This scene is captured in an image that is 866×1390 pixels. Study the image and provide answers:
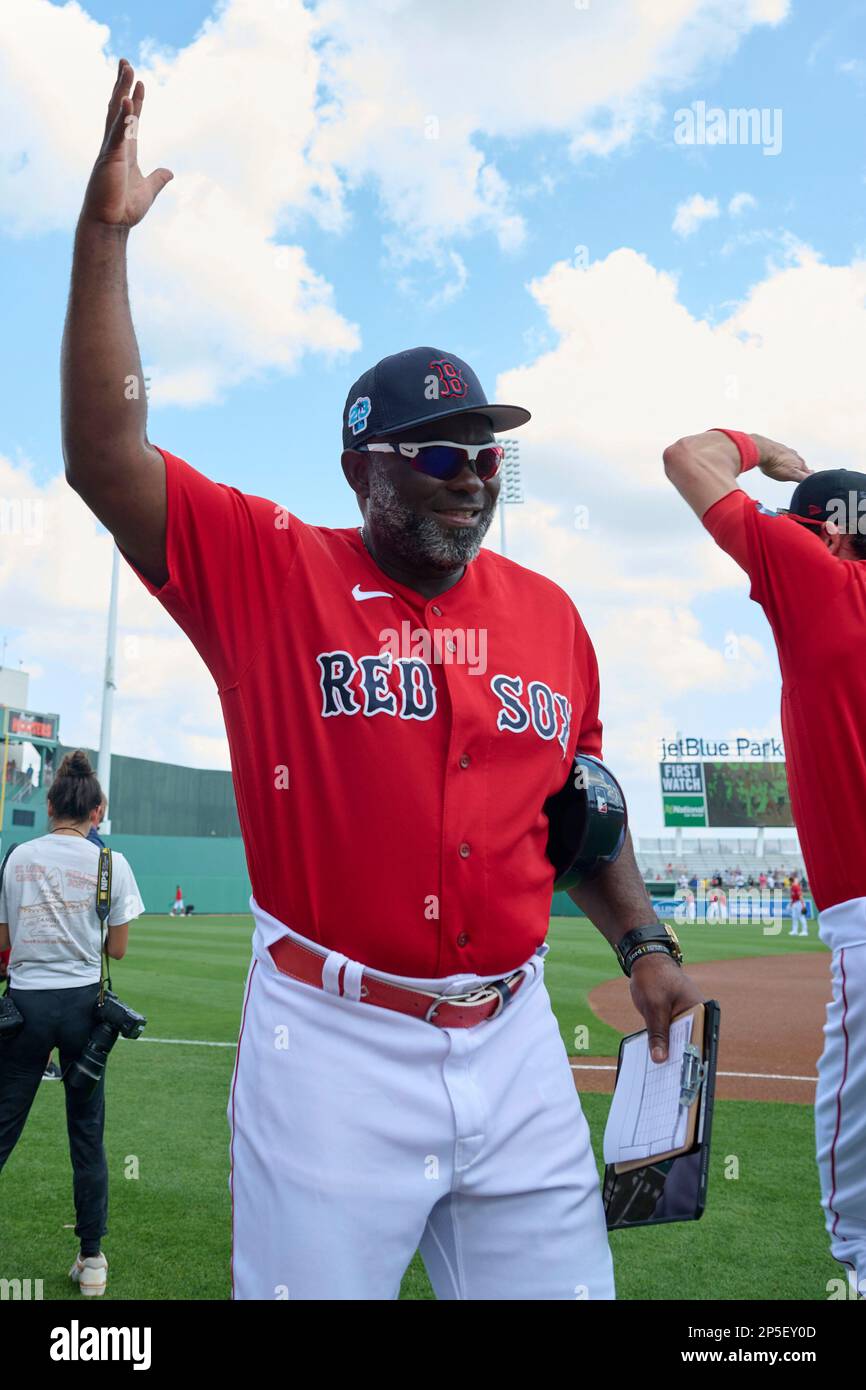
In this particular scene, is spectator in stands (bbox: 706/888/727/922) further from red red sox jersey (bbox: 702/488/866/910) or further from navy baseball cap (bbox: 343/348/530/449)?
navy baseball cap (bbox: 343/348/530/449)

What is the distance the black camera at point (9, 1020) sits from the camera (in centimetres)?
457

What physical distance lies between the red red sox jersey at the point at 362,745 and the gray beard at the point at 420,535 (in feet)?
0.31

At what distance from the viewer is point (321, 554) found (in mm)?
2299

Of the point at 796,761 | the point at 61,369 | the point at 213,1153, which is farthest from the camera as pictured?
the point at 213,1153

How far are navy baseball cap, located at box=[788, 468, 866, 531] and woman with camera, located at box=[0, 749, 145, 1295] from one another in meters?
3.31

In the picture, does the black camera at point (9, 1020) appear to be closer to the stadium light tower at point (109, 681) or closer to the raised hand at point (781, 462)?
the raised hand at point (781, 462)

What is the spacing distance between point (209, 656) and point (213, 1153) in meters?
5.23

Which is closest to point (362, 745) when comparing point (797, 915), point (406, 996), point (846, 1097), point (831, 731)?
point (406, 996)

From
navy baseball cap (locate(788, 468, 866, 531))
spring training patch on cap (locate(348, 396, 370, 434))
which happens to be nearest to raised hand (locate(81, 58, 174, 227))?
spring training patch on cap (locate(348, 396, 370, 434))

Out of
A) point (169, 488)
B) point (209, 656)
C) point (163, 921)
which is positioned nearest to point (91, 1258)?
point (209, 656)

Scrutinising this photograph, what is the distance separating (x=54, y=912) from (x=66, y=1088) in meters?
0.77

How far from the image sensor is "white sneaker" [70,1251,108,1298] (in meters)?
4.30

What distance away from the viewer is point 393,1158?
1.95m
